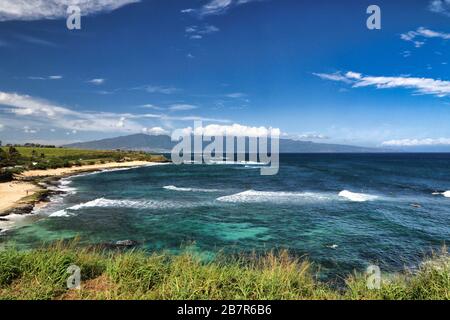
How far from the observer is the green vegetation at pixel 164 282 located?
8.38 metres

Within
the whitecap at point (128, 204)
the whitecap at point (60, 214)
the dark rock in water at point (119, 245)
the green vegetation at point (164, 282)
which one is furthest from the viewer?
the whitecap at point (128, 204)

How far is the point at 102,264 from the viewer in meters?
11.1

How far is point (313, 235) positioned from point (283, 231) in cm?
276

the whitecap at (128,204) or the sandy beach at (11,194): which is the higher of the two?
the sandy beach at (11,194)

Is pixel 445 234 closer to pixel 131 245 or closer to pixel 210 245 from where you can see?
pixel 210 245

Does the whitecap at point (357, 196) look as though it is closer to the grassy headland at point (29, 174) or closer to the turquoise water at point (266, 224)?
the turquoise water at point (266, 224)

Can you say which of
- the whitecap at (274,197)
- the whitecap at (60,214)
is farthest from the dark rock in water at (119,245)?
the whitecap at (274,197)

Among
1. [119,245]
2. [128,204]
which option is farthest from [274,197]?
[119,245]

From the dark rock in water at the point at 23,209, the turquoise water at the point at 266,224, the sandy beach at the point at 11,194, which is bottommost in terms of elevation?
the turquoise water at the point at 266,224

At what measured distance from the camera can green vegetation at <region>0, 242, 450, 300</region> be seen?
838 centimetres

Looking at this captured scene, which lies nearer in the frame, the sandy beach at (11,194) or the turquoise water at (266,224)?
the turquoise water at (266,224)
